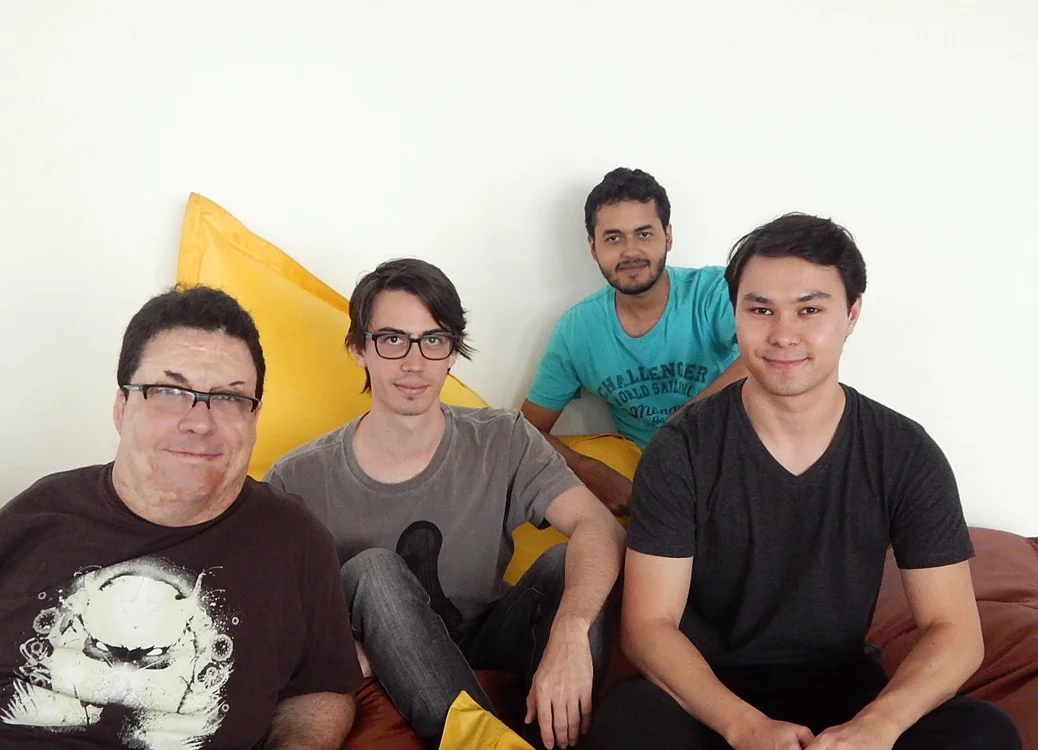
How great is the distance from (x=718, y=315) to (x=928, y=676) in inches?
43.1

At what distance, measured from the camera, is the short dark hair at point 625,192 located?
6.82 ft

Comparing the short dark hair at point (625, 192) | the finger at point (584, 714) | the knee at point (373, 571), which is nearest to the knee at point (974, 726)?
the finger at point (584, 714)

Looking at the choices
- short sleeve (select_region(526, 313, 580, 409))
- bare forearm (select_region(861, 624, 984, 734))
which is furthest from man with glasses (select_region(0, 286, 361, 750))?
short sleeve (select_region(526, 313, 580, 409))

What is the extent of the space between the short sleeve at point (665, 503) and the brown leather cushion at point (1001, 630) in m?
0.56

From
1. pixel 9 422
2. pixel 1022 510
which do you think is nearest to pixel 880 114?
pixel 1022 510

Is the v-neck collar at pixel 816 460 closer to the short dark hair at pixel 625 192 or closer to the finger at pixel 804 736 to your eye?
the finger at pixel 804 736

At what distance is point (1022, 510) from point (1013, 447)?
0.19m

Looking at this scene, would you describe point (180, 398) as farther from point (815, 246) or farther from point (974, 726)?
point (974, 726)

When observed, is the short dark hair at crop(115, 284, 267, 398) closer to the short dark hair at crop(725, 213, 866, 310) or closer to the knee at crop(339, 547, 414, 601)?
the knee at crop(339, 547, 414, 601)

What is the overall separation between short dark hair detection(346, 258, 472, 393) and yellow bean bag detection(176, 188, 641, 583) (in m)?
0.23

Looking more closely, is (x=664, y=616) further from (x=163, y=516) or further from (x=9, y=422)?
(x=9, y=422)

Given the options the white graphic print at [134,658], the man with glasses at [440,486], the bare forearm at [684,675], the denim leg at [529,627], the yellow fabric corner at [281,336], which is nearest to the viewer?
the white graphic print at [134,658]

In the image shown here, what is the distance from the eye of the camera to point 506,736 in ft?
3.92

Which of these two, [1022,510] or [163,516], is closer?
[163,516]
